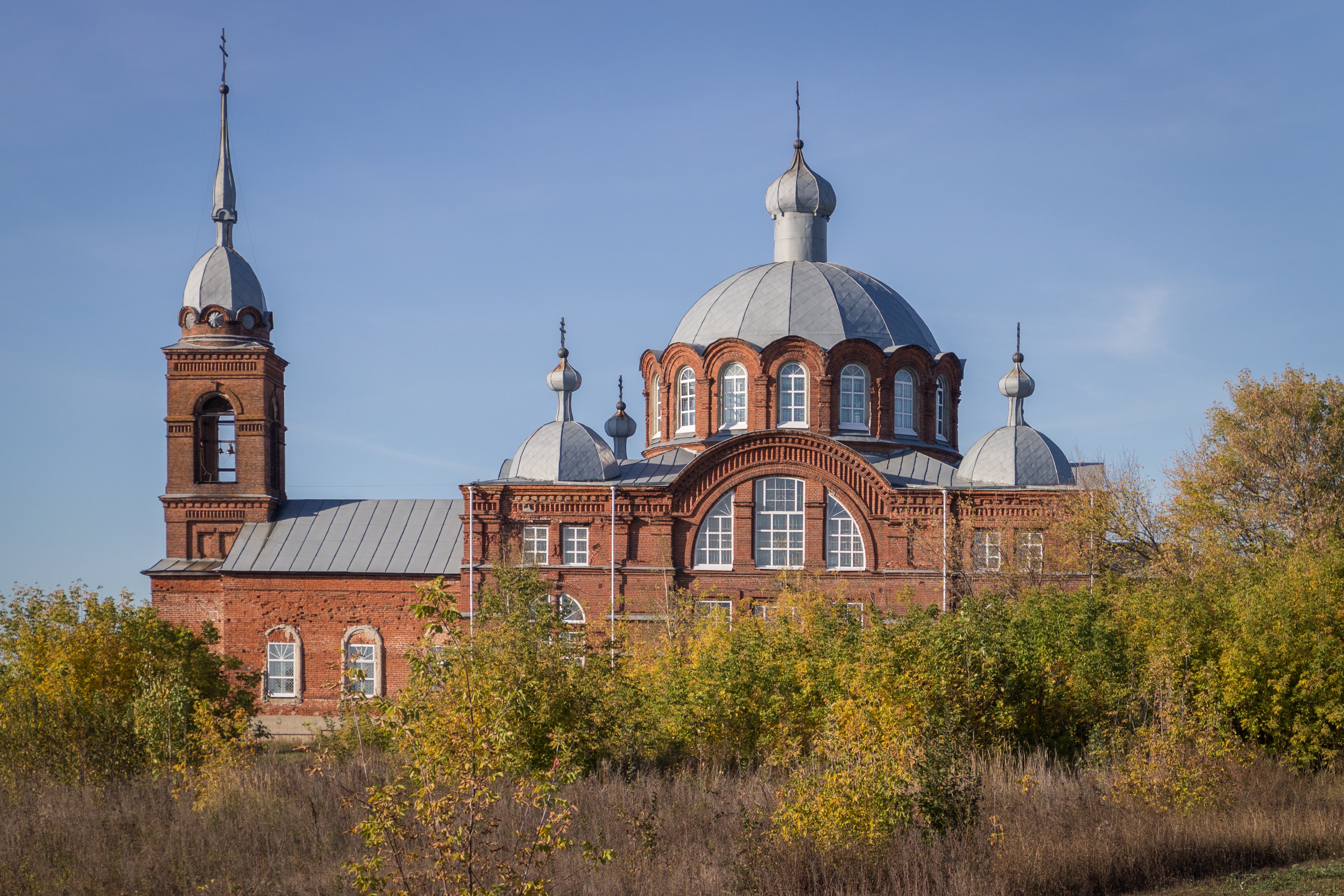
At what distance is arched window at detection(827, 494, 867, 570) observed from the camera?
96.5 ft

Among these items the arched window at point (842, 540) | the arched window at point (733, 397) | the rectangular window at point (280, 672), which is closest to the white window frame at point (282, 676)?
the rectangular window at point (280, 672)

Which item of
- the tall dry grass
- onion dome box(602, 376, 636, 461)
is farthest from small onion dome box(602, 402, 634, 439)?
the tall dry grass

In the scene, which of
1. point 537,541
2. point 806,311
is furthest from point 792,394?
point 537,541

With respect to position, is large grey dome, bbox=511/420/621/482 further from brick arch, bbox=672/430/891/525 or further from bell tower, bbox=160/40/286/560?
bell tower, bbox=160/40/286/560

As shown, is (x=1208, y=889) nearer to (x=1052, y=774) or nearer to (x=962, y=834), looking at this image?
(x=962, y=834)

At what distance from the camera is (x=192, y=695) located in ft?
56.3

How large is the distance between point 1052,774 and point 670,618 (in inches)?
471

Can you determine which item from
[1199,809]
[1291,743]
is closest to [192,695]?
[1199,809]

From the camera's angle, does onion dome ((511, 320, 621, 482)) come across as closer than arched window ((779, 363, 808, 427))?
Yes

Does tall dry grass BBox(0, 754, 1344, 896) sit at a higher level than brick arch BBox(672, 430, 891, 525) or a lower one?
lower

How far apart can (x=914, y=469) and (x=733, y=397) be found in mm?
4628

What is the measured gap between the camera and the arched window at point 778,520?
96.8 ft

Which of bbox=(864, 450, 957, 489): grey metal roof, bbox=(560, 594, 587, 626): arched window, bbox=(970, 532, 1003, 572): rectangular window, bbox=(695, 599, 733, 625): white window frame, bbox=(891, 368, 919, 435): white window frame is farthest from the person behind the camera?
bbox=(891, 368, 919, 435): white window frame

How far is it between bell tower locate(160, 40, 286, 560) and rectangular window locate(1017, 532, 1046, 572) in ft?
58.5
